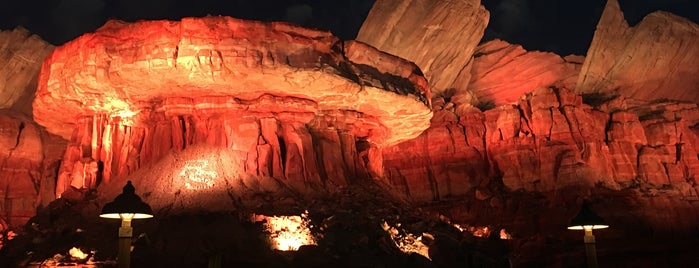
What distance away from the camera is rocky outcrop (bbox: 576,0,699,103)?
3309 cm

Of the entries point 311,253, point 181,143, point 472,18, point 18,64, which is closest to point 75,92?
point 181,143

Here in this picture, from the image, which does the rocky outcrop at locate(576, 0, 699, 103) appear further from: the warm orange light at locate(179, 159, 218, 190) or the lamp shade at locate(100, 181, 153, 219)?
the lamp shade at locate(100, 181, 153, 219)

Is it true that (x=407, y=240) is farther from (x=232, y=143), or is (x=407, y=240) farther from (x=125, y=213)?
(x=125, y=213)

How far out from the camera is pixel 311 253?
45.4ft

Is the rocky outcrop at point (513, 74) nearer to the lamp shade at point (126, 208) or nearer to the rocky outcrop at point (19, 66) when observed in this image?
the rocky outcrop at point (19, 66)

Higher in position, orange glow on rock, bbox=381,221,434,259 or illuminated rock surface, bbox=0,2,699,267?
illuminated rock surface, bbox=0,2,699,267

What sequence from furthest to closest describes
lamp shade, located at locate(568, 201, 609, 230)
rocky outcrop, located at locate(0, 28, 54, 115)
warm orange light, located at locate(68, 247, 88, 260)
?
1. rocky outcrop, located at locate(0, 28, 54, 115)
2. warm orange light, located at locate(68, 247, 88, 260)
3. lamp shade, located at locate(568, 201, 609, 230)

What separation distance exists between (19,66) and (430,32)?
1867cm

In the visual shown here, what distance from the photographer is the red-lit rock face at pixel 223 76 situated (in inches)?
592

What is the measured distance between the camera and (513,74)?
3769 centimetres

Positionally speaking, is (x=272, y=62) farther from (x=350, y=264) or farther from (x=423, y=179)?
(x=423, y=179)

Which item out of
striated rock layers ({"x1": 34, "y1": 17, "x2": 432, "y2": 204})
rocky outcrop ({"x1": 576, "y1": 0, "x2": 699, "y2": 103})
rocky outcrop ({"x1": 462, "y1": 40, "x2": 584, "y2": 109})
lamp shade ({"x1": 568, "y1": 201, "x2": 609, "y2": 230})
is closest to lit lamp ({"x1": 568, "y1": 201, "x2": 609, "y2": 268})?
lamp shade ({"x1": 568, "y1": 201, "x2": 609, "y2": 230})

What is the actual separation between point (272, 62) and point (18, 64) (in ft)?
56.4

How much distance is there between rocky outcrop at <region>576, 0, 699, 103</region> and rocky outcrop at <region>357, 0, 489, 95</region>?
242 inches
